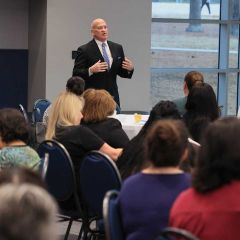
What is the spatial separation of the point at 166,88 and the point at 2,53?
3.22m

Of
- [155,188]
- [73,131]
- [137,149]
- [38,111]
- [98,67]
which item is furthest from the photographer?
[38,111]

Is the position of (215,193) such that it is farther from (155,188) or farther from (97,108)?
(97,108)

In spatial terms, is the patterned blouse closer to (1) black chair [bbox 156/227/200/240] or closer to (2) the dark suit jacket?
(1) black chair [bbox 156/227/200/240]

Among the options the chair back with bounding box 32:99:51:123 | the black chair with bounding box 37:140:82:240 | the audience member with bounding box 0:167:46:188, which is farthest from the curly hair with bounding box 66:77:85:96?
the audience member with bounding box 0:167:46:188

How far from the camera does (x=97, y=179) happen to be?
4000 mm

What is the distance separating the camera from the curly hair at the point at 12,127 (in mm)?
3928

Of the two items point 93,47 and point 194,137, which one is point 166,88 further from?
point 194,137

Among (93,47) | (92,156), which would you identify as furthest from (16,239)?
(93,47)

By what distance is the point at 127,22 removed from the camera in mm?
9812

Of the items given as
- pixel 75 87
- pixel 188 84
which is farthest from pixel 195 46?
pixel 75 87

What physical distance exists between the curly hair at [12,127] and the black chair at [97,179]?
41 cm

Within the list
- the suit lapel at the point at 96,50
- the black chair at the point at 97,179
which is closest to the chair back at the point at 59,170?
the black chair at the point at 97,179

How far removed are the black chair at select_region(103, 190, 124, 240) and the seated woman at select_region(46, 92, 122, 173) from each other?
161 cm

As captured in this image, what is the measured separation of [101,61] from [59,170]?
10.5ft
